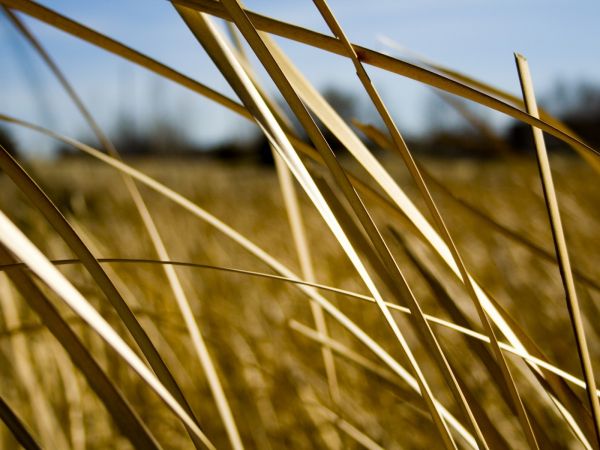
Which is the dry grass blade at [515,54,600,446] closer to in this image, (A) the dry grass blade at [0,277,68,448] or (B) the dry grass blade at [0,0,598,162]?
(B) the dry grass blade at [0,0,598,162]

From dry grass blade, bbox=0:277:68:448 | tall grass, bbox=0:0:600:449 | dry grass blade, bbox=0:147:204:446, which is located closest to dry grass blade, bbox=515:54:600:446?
tall grass, bbox=0:0:600:449

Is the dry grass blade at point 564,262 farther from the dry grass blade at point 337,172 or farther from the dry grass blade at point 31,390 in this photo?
the dry grass blade at point 31,390

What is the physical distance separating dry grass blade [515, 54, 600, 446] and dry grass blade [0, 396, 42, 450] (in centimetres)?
15

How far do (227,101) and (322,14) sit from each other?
0.06 metres

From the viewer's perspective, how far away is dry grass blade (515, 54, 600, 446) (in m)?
0.19

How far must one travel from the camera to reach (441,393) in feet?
2.44

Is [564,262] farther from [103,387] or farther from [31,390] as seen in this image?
Result: [31,390]

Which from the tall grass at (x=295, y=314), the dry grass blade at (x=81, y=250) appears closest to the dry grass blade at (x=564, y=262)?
the tall grass at (x=295, y=314)

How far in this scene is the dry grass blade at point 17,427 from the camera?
16 cm

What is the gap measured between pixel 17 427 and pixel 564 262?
16 centimetres

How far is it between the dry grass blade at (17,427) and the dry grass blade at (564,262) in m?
0.15

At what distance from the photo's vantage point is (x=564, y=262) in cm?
20

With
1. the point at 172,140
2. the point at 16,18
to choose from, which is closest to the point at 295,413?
the point at 16,18

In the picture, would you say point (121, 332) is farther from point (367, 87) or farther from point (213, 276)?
point (367, 87)
